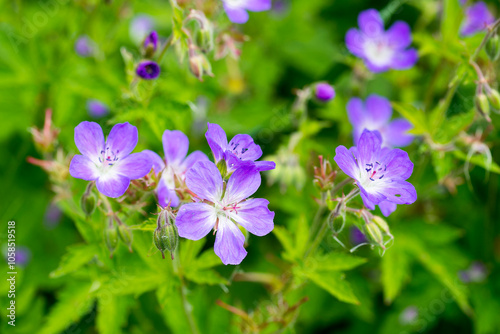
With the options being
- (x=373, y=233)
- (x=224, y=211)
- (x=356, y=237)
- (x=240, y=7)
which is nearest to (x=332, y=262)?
(x=373, y=233)

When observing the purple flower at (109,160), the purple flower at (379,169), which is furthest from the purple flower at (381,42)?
the purple flower at (109,160)

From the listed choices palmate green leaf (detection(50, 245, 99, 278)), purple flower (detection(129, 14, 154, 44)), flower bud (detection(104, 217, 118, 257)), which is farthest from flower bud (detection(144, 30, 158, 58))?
purple flower (detection(129, 14, 154, 44))

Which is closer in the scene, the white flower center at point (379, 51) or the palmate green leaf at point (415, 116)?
the palmate green leaf at point (415, 116)

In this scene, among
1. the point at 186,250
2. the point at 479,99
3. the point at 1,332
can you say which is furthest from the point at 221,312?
the point at 479,99

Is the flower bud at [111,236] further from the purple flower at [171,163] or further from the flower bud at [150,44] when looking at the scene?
the flower bud at [150,44]

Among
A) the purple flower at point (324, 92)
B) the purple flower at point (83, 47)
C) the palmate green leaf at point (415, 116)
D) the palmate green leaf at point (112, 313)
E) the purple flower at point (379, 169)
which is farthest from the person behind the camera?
the purple flower at point (83, 47)
